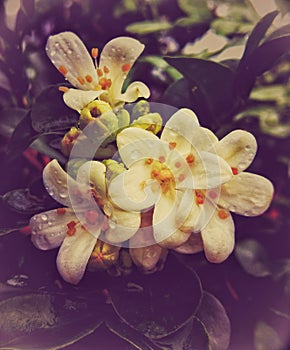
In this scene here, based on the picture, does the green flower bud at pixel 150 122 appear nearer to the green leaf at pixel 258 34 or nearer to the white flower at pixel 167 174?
the white flower at pixel 167 174

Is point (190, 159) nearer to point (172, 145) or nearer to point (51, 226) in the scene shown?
point (172, 145)

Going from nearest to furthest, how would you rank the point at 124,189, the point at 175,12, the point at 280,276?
the point at 124,189, the point at 280,276, the point at 175,12

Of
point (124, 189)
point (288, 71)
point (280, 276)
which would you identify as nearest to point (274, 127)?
point (288, 71)

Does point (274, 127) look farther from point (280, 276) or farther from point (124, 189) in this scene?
point (124, 189)

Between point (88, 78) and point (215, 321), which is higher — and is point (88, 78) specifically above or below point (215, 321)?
above

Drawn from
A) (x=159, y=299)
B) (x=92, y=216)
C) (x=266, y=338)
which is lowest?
(x=266, y=338)

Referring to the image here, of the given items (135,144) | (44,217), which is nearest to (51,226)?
(44,217)
